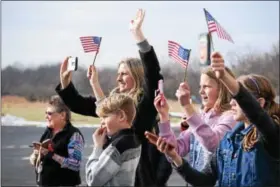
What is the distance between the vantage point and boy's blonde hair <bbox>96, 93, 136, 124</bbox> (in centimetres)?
300

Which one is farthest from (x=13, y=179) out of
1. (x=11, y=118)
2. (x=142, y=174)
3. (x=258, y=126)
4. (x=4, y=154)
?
(x=258, y=126)

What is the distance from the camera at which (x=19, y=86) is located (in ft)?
35.9

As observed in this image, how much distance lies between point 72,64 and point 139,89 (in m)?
0.47

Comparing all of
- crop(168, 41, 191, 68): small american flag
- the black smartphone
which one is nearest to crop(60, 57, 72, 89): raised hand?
crop(168, 41, 191, 68): small american flag

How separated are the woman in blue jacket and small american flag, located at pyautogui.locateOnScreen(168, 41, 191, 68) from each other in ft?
2.33

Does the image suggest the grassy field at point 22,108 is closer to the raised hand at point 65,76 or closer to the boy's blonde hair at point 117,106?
the raised hand at point 65,76

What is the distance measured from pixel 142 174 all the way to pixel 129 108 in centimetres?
73

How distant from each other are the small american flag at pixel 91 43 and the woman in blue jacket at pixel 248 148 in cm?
139

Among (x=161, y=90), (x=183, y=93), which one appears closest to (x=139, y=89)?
(x=161, y=90)

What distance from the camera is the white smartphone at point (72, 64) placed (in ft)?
Answer: 12.3

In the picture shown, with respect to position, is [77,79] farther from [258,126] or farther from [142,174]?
[258,126]

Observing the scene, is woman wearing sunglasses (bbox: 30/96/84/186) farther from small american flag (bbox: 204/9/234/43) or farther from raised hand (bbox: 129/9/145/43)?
small american flag (bbox: 204/9/234/43)

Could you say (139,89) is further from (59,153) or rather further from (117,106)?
(59,153)

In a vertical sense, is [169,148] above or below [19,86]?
above
